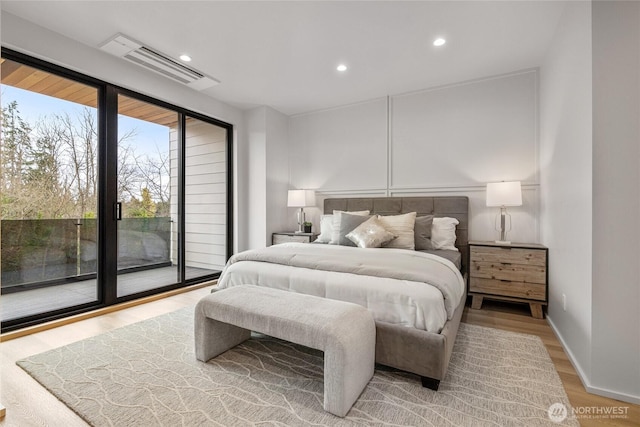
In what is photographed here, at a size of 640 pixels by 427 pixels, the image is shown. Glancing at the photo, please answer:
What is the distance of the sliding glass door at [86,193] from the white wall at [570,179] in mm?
3943

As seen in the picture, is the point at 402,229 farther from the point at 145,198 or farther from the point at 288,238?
the point at 145,198

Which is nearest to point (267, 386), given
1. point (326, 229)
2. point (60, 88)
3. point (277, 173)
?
point (326, 229)

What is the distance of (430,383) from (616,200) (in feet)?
4.75

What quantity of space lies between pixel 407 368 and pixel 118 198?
3.23 m

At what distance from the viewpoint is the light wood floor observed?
1.46m

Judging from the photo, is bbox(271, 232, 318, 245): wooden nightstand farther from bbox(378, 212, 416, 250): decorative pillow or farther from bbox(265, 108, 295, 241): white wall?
bbox(378, 212, 416, 250): decorative pillow

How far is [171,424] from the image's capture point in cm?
141

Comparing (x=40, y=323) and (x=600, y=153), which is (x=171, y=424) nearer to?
(x=40, y=323)

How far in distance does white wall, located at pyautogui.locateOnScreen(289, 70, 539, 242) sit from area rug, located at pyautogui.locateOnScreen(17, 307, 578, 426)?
1.85m

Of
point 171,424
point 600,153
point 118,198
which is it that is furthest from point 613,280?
point 118,198

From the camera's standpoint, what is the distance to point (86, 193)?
290 centimetres

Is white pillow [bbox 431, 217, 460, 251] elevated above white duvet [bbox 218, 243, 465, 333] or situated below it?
above

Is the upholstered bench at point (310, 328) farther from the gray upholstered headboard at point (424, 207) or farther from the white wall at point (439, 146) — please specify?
the white wall at point (439, 146)

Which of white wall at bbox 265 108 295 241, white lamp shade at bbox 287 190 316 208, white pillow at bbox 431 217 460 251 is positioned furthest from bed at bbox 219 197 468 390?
white wall at bbox 265 108 295 241
